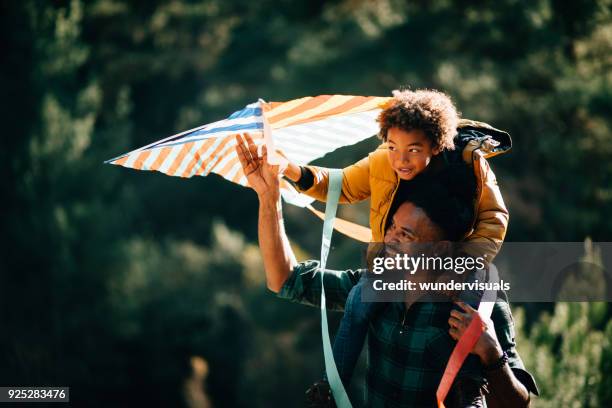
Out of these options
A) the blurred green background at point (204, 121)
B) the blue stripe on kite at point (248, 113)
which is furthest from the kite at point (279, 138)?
the blurred green background at point (204, 121)

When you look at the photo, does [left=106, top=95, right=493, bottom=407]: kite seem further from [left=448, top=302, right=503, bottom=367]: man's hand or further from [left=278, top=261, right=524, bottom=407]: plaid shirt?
[left=448, top=302, right=503, bottom=367]: man's hand

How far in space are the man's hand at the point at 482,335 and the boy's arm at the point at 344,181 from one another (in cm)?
52

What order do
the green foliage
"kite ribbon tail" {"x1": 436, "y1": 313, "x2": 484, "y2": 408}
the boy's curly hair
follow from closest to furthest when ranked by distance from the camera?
"kite ribbon tail" {"x1": 436, "y1": 313, "x2": 484, "y2": 408}, the boy's curly hair, the green foliage

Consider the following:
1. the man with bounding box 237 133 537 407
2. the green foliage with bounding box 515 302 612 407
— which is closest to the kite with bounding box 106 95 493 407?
the man with bounding box 237 133 537 407

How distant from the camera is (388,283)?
1917 mm

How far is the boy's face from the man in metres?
0.08

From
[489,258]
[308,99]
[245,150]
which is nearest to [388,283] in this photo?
[489,258]

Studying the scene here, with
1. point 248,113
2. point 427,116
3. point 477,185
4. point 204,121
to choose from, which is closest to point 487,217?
point 477,185

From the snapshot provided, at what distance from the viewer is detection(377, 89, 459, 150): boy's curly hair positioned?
1.81 metres

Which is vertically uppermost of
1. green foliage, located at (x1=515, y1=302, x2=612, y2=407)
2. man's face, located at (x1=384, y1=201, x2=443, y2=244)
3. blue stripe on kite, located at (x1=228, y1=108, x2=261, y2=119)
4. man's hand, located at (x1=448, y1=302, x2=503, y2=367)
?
blue stripe on kite, located at (x1=228, y1=108, x2=261, y2=119)

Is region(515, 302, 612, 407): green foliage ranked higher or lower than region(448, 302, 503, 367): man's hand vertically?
lower

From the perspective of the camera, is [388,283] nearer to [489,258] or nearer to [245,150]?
[489,258]

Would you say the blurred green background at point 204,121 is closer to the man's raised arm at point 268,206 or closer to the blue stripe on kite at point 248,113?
the blue stripe on kite at point 248,113

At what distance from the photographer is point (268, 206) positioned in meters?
1.98
